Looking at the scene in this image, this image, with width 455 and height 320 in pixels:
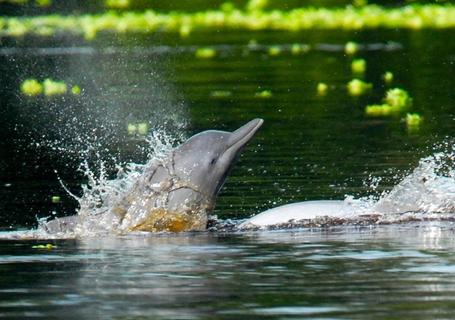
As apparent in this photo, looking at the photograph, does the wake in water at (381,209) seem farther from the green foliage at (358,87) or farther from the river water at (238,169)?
the green foliage at (358,87)

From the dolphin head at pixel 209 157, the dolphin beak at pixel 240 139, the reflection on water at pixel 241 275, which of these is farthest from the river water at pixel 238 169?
the dolphin beak at pixel 240 139

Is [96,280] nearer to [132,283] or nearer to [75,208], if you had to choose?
[132,283]

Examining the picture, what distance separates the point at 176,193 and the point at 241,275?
3010 millimetres

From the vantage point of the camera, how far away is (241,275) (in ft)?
35.7

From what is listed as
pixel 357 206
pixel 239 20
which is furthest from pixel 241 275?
pixel 239 20

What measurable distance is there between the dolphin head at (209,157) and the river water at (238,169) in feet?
2.36

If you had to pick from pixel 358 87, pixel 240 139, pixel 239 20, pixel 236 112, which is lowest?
pixel 240 139

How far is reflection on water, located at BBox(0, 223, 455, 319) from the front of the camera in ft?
31.5

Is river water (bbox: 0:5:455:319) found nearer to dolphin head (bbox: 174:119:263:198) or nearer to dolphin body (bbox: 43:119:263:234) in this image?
dolphin body (bbox: 43:119:263:234)

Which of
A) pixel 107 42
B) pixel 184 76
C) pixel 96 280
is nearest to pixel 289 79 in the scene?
pixel 184 76

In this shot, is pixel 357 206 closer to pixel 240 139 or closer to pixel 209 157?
pixel 240 139

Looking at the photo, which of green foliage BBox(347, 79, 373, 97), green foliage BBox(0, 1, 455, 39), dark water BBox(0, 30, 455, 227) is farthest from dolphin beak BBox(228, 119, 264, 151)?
green foliage BBox(0, 1, 455, 39)

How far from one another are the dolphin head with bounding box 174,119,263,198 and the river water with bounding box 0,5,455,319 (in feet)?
2.36

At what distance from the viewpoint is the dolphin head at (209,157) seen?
45.6 ft
